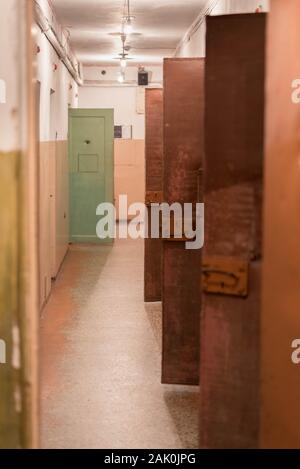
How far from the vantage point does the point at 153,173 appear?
6805mm

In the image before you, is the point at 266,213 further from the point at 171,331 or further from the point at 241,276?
the point at 171,331

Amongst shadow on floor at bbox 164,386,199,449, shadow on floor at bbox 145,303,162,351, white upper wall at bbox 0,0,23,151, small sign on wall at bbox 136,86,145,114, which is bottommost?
shadow on floor at bbox 164,386,199,449

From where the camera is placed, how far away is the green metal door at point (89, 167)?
10812 mm

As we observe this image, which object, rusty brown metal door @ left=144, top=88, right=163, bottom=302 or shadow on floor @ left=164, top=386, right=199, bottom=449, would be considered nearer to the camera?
shadow on floor @ left=164, top=386, right=199, bottom=449

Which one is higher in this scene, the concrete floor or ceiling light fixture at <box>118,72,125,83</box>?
ceiling light fixture at <box>118,72,125,83</box>

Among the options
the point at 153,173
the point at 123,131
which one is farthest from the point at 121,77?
the point at 153,173

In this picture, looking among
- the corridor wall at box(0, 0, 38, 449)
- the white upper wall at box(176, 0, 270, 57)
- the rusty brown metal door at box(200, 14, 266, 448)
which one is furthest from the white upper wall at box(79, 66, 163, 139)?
the corridor wall at box(0, 0, 38, 449)

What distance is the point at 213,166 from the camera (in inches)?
113

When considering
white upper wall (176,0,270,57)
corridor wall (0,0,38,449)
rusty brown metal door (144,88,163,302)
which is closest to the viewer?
corridor wall (0,0,38,449)

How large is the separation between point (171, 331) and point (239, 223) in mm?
1791

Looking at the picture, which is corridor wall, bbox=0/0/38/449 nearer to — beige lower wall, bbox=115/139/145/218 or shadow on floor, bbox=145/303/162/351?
shadow on floor, bbox=145/303/162/351

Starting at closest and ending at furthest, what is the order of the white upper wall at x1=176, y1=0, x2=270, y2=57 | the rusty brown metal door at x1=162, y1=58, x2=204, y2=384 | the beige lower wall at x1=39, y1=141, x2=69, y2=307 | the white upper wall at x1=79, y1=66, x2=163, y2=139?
the rusty brown metal door at x1=162, y1=58, x2=204, y2=384 < the white upper wall at x1=176, y1=0, x2=270, y2=57 < the beige lower wall at x1=39, y1=141, x2=69, y2=307 < the white upper wall at x1=79, y1=66, x2=163, y2=139

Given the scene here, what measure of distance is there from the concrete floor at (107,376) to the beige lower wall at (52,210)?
0.93ft

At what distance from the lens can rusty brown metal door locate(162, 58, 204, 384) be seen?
14.1 ft
